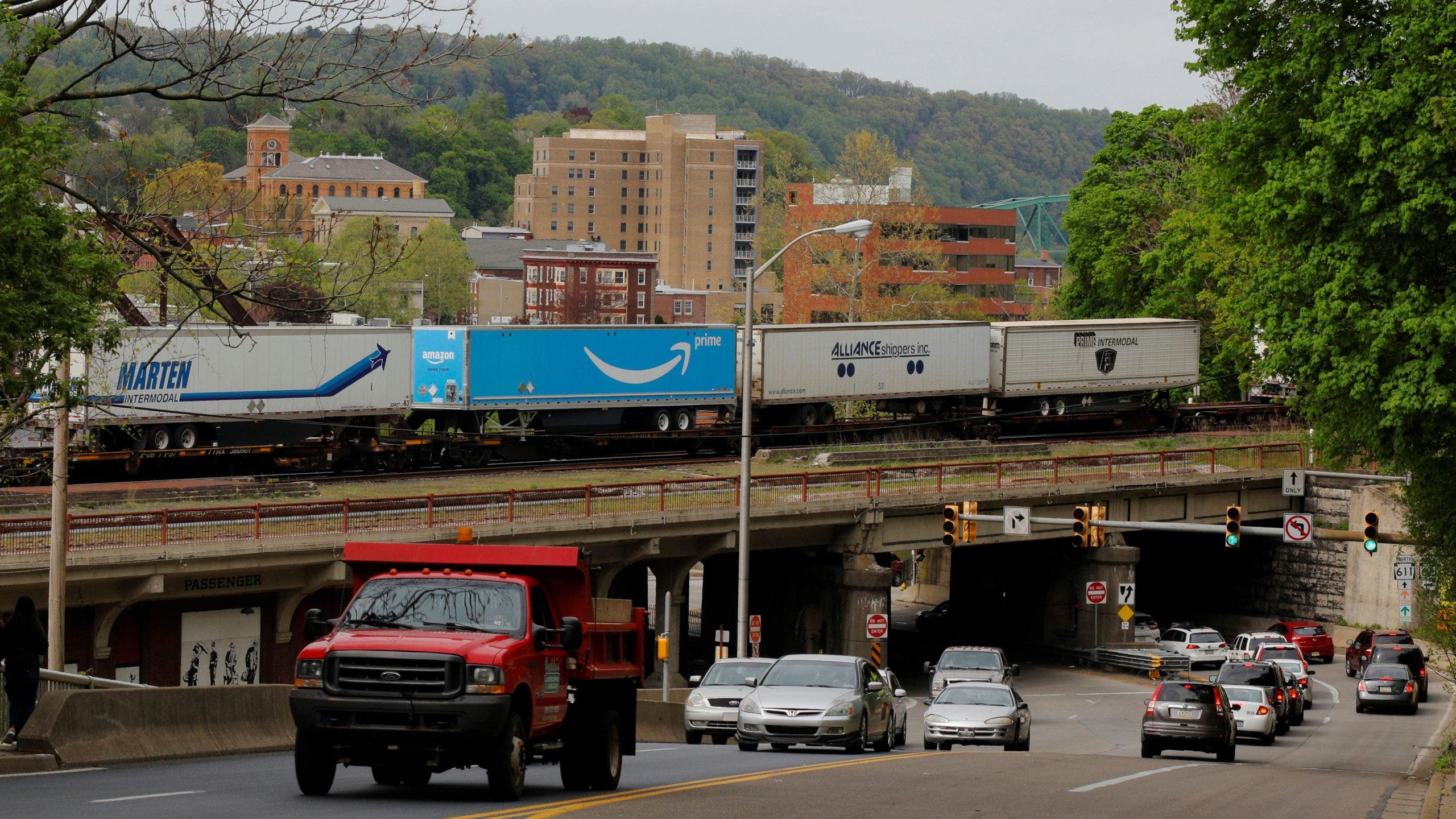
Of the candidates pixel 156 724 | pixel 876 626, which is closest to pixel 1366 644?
pixel 876 626

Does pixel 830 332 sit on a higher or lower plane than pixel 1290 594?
higher

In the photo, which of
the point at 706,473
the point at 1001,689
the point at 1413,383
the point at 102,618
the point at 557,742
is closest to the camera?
the point at 557,742

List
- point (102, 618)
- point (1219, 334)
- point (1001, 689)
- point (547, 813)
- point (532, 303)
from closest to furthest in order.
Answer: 1. point (547, 813)
2. point (1001, 689)
3. point (102, 618)
4. point (1219, 334)
5. point (532, 303)

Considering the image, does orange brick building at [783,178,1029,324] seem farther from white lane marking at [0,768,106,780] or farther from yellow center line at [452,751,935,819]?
white lane marking at [0,768,106,780]

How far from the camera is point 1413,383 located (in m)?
21.5

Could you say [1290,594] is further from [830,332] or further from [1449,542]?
[1449,542]

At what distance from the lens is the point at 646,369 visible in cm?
4925

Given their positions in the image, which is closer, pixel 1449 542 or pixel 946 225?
pixel 1449 542

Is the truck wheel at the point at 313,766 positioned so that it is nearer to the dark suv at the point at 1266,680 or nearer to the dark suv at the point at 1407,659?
the dark suv at the point at 1266,680

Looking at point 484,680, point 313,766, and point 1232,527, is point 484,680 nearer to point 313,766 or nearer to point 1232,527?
point 313,766

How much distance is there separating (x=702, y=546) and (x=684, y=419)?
9.22m

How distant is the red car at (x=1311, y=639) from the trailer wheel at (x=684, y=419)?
2079 cm

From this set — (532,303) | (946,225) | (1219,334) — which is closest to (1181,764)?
(1219,334)

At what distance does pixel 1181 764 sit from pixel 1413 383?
6675mm
